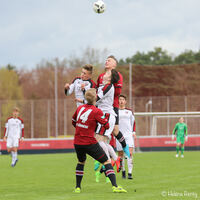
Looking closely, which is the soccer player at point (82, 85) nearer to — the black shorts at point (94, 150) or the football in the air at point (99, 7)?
the black shorts at point (94, 150)

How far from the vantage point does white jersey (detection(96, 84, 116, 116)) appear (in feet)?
31.4

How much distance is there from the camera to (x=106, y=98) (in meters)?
9.76

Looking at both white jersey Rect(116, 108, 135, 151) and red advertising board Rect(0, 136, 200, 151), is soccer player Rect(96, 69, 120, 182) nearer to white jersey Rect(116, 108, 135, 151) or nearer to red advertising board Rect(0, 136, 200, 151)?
white jersey Rect(116, 108, 135, 151)

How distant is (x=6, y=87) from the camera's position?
56.1 metres

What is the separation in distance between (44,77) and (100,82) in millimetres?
47816

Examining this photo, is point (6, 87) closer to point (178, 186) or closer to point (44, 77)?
point (44, 77)

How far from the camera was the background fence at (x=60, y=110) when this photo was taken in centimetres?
3805

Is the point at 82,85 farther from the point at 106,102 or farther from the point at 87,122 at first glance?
the point at 87,122

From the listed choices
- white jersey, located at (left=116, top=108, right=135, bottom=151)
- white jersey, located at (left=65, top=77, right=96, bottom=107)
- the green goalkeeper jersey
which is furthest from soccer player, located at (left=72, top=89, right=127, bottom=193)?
the green goalkeeper jersey

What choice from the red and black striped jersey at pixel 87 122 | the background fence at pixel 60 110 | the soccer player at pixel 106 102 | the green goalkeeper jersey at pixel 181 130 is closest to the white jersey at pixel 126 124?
the soccer player at pixel 106 102

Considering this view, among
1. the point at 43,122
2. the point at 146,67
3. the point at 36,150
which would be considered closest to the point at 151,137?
the point at 36,150

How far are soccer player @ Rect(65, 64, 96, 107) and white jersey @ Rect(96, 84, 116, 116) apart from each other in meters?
0.53

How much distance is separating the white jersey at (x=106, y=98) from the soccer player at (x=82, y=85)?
0.53 meters

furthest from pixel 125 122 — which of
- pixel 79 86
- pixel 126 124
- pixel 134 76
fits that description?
pixel 134 76
